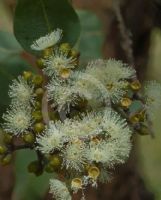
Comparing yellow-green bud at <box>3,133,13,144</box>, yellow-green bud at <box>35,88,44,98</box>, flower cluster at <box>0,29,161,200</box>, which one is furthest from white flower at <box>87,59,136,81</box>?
yellow-green bud at <box>3,133,13,144</box>

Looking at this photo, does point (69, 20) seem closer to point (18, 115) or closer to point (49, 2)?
point (49, 2)

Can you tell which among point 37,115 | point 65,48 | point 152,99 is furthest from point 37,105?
point 152,99

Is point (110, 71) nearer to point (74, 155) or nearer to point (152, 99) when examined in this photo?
point (152, 99)

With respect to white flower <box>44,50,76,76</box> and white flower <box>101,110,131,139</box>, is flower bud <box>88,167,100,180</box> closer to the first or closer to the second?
white flower <box>101,110,131,139</box>

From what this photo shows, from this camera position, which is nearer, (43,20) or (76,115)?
(76,115)

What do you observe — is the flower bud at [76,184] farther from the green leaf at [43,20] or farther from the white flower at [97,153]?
the green leaf at [43,20]

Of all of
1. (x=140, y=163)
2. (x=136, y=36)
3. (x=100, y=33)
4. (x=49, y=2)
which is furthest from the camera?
(x=140, y=163)

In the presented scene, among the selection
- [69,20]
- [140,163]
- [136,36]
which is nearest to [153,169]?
[140,163]
